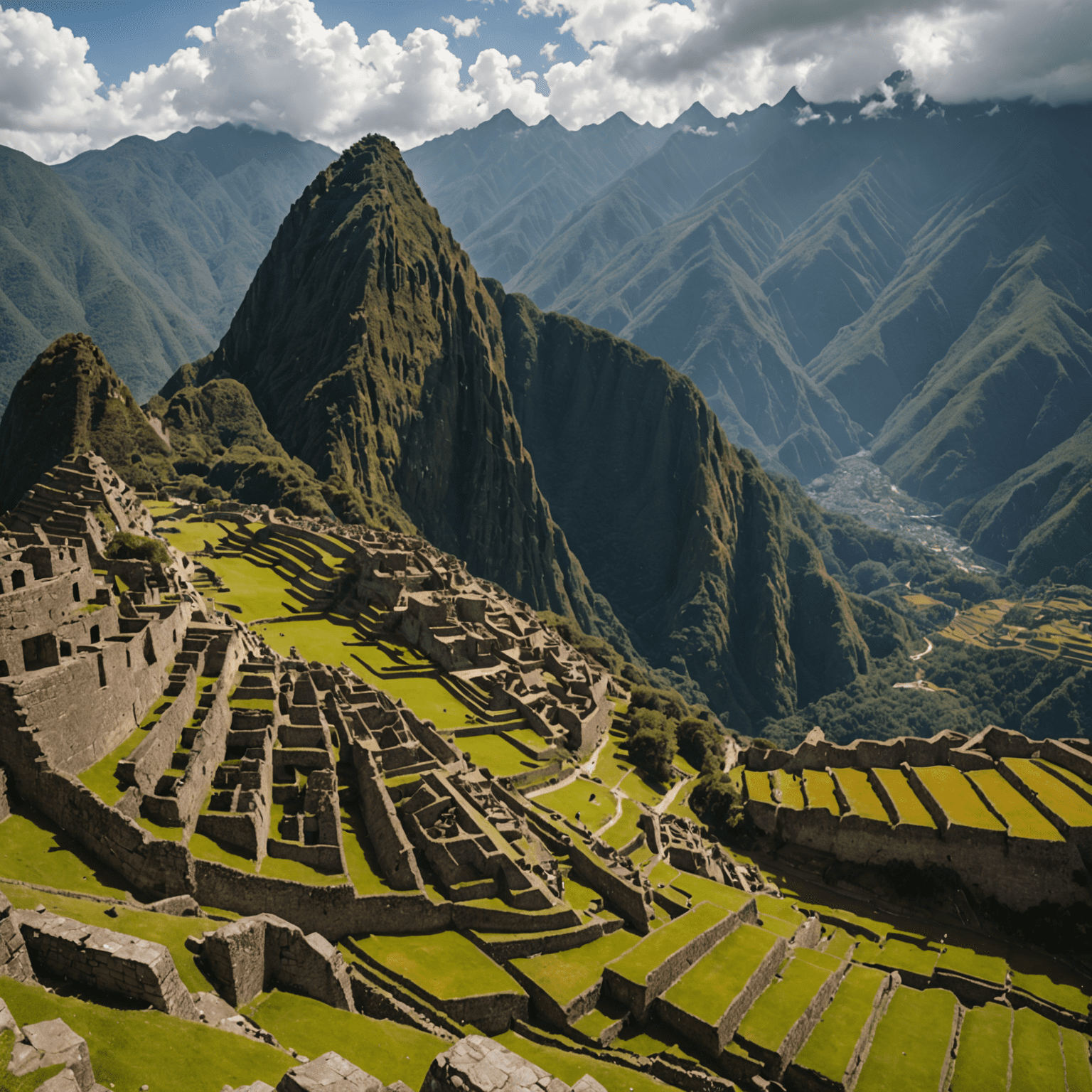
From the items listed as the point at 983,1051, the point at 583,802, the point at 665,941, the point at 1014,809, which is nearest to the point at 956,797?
the point at 1014,809

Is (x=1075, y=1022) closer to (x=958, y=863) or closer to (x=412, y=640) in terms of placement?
(x=958, y=863)

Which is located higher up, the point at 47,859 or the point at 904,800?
the point at 47,859

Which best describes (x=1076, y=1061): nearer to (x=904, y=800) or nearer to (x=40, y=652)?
(x=904, y=800)

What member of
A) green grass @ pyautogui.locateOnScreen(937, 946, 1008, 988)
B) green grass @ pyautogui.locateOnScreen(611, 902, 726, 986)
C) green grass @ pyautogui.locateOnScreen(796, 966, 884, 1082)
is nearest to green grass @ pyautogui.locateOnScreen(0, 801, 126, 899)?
green grass @ pyautogui.locateOnScreen(611, 902, 726, 986)

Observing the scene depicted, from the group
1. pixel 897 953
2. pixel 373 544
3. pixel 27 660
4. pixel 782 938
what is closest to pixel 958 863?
pixel 897 953

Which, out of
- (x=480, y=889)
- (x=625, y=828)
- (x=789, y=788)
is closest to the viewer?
(x=480, y=889)

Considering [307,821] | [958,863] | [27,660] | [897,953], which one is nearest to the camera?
[27,660]

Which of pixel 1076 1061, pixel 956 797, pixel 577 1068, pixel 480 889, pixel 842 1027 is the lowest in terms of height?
pixel 1076 1061
